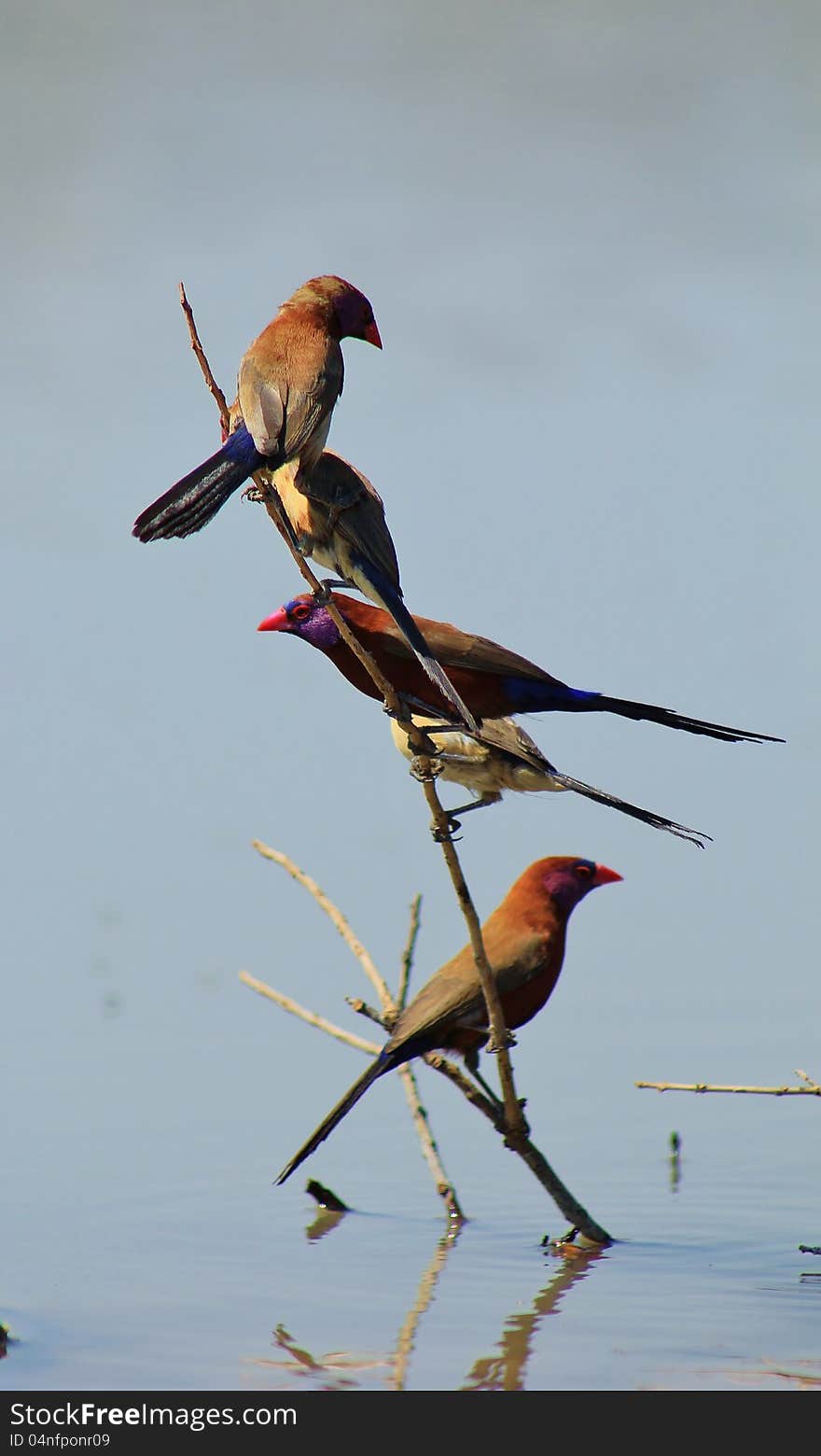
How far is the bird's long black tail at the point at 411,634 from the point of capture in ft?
11.7

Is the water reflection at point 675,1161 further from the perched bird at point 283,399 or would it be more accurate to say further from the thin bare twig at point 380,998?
the perched bird at point 283,399

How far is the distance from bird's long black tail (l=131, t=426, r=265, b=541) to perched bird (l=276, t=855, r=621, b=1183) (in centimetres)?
148

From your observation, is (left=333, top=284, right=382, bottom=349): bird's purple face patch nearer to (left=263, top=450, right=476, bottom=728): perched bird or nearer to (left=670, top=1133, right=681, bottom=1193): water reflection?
(left=263, top=450, right=476, bottom=728): perched bird

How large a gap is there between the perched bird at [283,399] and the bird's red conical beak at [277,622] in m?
A: 0.33

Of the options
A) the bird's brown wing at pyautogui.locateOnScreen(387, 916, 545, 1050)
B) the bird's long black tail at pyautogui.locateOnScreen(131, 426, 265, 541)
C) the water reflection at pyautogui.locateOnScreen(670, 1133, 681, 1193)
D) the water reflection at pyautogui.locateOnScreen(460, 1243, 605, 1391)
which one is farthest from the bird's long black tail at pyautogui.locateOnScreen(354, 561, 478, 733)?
the water reflection at pyautogui.locateOnScreen(670, 1133, 681, 1193)

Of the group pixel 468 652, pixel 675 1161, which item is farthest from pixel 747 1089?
pixel 675 1161

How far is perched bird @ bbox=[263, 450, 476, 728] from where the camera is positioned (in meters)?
3.76

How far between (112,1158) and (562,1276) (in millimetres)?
1539

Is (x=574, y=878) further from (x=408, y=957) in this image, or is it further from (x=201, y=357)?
(x=201, y=357)

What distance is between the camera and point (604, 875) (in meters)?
4.66

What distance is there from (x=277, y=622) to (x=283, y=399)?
60cm

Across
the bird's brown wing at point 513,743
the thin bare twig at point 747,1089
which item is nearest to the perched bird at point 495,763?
the bird's brown wing at point 513,743

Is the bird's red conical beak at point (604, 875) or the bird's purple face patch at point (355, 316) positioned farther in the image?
the bird's red conical beak at point (604, 875)
